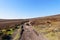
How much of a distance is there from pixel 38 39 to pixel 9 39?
4.33m

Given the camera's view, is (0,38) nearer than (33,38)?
No

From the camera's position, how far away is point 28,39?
5.18 m

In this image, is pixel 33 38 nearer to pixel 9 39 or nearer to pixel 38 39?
pixel 38 39

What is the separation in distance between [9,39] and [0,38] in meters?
0.53

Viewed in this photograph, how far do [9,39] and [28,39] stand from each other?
13.6 ft

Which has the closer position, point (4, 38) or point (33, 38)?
point (33, 38)

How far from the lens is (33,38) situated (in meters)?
5.21

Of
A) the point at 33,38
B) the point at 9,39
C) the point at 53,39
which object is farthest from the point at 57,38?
the point at 33,38

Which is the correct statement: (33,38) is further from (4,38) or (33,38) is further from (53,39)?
(4,38)

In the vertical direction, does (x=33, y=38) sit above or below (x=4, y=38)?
above

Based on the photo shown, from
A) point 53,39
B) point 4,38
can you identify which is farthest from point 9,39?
point 53,39

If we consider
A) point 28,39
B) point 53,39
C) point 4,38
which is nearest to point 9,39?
point 4,38

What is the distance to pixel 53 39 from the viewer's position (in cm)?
881

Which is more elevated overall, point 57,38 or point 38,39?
point 38,39
